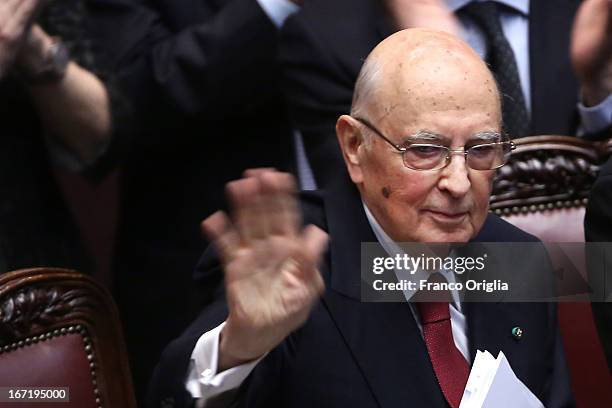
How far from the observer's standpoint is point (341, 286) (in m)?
2.21

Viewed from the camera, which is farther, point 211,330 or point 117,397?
point 117,397

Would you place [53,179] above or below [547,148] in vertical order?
below

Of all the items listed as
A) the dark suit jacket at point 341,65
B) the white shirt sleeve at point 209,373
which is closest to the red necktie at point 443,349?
the white shirt sleeve at point 209,373

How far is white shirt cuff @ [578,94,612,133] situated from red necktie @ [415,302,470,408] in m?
0.72

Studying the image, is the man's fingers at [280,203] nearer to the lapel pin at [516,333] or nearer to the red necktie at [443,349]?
the red necktie at [443,349]

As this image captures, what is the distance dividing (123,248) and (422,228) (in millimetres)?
1071

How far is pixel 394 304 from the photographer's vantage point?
221cm

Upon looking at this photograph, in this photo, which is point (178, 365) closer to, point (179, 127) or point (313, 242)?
point (313, 242)

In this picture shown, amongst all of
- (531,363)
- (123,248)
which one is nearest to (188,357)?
(531,363)

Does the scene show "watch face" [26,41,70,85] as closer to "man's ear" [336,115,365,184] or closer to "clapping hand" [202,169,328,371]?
"man's ear" [336,115,365,184]

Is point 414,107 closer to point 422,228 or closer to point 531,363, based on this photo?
point 422,228

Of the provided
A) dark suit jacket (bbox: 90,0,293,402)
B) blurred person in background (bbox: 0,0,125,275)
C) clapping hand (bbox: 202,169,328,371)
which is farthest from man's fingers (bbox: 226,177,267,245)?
dark suit jacket (bbox: 90,0,293,402)

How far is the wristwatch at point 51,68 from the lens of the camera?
8.81 ft

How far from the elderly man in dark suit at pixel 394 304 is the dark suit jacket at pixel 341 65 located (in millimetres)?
334
